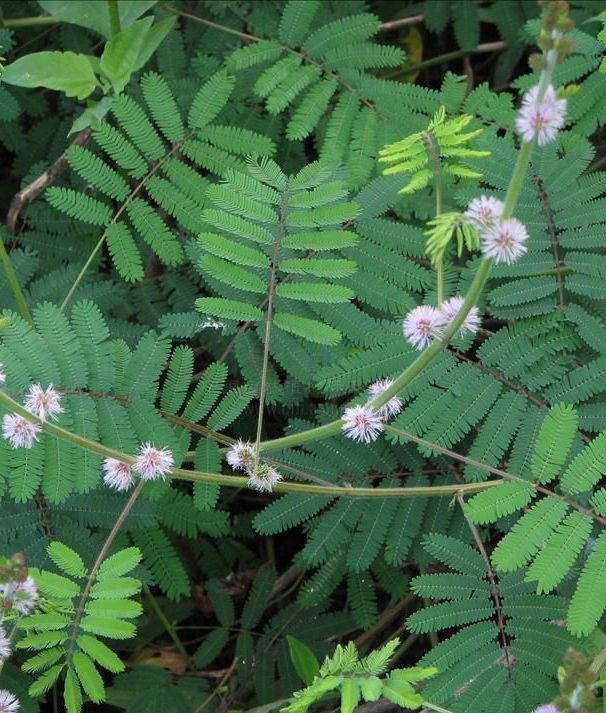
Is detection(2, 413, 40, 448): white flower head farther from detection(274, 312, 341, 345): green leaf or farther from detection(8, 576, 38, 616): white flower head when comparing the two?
detection(274, 312, 341, 345): green leaf

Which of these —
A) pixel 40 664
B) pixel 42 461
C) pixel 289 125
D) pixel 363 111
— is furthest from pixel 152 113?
pixel 40 664

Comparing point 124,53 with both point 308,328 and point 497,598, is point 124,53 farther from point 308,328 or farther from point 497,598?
point 497,598

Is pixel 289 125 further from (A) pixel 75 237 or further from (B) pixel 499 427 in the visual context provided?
(B) pixel 499 427

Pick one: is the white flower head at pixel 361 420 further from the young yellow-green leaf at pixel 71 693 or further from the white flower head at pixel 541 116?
the young yellow-green leaf at pixel 71 693

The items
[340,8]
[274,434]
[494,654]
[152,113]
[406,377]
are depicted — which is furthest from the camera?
[340,8]

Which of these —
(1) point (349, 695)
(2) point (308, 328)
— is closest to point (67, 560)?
(1) point (349, 695)

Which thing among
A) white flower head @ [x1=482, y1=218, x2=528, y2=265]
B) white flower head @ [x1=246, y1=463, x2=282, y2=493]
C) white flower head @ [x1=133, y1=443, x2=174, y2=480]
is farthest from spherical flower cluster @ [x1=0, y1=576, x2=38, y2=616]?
white flower head @ [x1=482, y1=218, x2=528, y2=265]
